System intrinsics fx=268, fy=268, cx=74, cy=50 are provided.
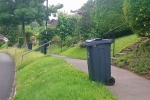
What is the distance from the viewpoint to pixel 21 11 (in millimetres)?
24062

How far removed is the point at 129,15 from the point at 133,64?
208 cm

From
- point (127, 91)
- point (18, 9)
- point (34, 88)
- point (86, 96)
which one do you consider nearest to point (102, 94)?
point (86, 96)

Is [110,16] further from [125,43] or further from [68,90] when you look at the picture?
[68,90]

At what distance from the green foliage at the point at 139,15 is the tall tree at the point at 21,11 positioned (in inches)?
595

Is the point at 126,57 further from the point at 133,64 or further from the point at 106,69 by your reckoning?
the point at 106,69

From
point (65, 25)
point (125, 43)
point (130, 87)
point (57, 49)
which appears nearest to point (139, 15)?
point (130, 87)

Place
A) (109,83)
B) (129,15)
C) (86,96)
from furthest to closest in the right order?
(129,15)
(109,83)
(86,96)

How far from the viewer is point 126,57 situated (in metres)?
10.7

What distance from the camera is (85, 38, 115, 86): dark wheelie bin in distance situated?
272 inches

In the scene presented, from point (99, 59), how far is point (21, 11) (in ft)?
60.2

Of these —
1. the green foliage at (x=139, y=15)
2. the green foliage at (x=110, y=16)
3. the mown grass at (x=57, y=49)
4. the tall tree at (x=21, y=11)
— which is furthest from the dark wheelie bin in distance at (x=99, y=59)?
the mown grass at (x=57, y=49)

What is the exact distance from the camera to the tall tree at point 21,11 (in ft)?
79.6

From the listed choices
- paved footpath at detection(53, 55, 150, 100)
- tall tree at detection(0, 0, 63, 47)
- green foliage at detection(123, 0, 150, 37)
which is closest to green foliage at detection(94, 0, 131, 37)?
green foliage at detection(123, 0, 150, 37)

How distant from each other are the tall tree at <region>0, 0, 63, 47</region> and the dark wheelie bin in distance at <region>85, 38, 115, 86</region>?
18012 millimetres
